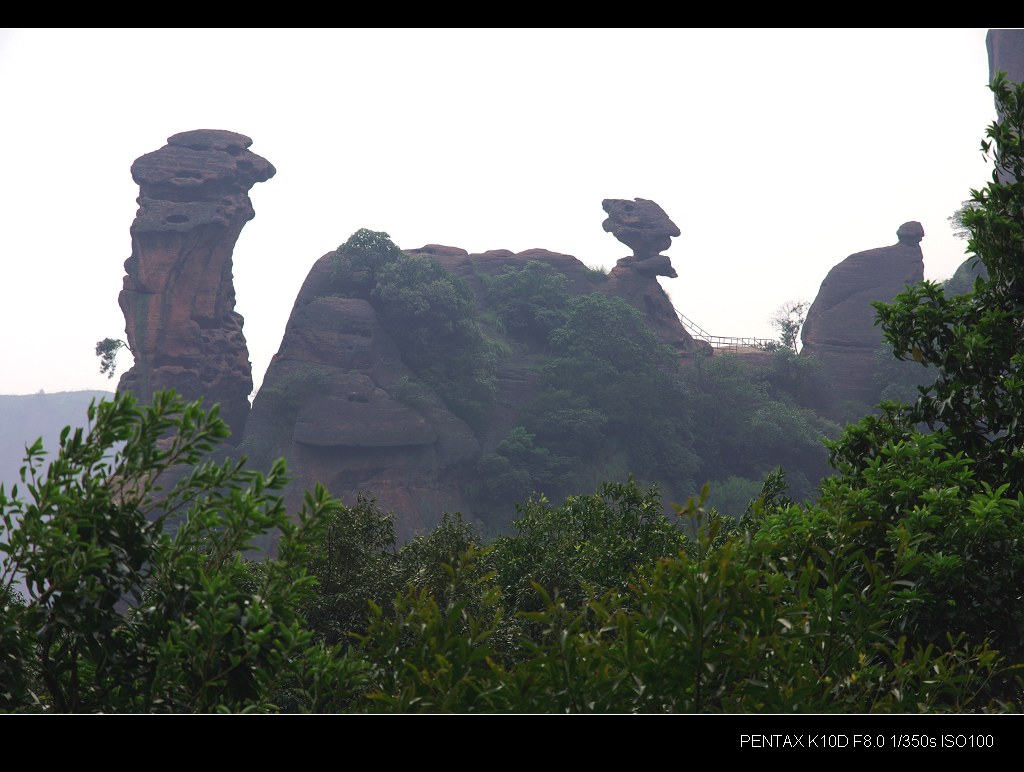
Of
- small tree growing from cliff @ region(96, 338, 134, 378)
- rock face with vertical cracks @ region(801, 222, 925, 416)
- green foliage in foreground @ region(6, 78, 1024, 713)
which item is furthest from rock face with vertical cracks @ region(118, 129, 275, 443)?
green foliage in foreground @ region(6, 78, 1024, 713)

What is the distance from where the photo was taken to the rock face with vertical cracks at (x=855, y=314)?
44.8 metres

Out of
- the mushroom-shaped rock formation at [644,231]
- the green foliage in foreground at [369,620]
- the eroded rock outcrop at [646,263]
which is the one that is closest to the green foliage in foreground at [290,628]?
the green foliage in foreground at [369,620]

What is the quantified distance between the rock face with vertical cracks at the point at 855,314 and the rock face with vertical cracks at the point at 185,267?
→ 3369 centimetres

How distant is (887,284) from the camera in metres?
46.0

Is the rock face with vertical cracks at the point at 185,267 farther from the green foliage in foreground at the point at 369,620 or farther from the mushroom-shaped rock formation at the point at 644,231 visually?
the green foliage in foreground at the point at 369,620

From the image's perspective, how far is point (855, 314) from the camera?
151 ft

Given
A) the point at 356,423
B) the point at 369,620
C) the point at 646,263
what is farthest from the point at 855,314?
the point at 369,620

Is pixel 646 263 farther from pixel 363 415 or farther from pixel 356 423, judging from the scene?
pixel 356 423

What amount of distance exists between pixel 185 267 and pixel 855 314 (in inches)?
1497

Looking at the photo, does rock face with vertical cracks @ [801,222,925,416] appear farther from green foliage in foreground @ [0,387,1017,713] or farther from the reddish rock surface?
green foliage in foreground @ [0,387,1017,713]

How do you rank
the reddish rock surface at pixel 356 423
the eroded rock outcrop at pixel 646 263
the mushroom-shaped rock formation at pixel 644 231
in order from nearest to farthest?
the reddish rock surface at pixel 356 423 → the eroded rock outcrop at pixel 646 263 → the mushroom-shaped rock formation at pixel 644 231

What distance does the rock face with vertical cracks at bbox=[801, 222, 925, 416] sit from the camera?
147 feet
